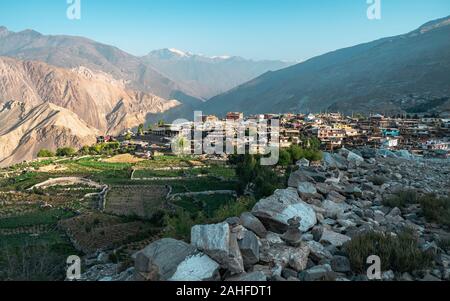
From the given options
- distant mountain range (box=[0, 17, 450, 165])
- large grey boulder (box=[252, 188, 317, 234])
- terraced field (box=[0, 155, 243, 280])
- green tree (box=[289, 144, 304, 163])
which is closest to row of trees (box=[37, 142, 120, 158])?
terraced field (box=[0, 155, 243, 280])

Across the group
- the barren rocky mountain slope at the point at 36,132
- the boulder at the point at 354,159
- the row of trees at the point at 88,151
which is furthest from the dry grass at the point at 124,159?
the boulder at the point at 354,159

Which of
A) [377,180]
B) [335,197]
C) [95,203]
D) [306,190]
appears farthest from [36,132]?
[335,197]

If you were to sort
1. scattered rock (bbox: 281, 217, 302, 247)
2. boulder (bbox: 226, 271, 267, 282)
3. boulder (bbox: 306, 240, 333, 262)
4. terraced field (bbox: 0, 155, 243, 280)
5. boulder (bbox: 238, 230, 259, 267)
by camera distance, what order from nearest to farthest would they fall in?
boulder (bbox: 226, 271, 267, 282) < boulder (bbox: 238, 230, 259, 267) < boulder (bbox: 306, 240, 333, 262) < scattered rock (bbox: 281, 217, 302, 247) < terraced field (bbox: 0, 155, 243, 280)

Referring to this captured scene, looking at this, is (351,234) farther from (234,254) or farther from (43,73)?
(43,73)

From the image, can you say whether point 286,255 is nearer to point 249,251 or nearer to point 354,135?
point 249,251

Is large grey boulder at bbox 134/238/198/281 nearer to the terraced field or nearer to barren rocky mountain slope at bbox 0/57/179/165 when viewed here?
the terraced field

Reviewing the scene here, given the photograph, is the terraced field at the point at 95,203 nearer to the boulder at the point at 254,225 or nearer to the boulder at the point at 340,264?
the boulder at the point at 254,225
